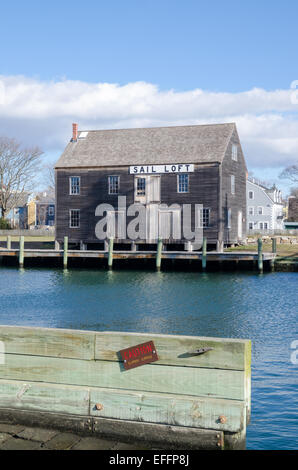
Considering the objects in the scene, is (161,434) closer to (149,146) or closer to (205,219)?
(205,219)

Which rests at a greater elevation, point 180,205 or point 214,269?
point 180,205

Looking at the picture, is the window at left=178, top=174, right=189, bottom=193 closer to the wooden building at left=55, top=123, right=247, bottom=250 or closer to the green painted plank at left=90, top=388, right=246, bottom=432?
the wooden building at left=55, top=123, right=247, bottom=250

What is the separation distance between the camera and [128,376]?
21.7 ft

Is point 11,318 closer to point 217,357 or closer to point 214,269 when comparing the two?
point 217,357

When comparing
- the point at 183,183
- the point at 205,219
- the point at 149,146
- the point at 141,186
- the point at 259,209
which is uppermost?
the point at 149,146

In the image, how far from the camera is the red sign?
255 inches

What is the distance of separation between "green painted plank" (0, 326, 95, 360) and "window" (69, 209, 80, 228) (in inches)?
A: 1570

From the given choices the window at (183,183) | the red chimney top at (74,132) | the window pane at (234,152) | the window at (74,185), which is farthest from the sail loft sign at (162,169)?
the red chimney top at (74,132)

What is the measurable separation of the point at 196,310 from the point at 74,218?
26121mm

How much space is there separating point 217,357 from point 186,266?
107 feet

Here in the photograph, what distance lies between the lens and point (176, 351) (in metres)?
6.43

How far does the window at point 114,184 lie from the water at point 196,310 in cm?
870

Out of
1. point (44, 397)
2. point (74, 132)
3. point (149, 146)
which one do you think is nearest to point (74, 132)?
point (74, 132)
